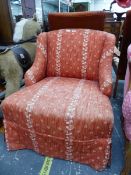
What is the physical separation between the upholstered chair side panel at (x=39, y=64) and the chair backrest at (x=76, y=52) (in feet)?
0.15

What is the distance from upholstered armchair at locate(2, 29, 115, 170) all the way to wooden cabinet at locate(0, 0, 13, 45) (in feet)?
3.62

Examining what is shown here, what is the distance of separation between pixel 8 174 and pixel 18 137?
23 centimetres

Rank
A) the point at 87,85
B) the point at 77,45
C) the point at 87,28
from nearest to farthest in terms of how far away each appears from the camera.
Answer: the point at 87,85 < the point at 77,45 < the point at 87,28

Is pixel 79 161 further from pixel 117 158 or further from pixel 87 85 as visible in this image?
pixel 87 85

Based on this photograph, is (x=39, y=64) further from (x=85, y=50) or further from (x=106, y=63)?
(x=106, y=63)

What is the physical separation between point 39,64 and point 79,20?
1.80 feet

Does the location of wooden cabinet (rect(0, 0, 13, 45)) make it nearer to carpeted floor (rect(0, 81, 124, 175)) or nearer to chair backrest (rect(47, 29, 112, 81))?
chair backrest (rect(47, 29, 112, 81))

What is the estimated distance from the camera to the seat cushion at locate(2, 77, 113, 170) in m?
0.99

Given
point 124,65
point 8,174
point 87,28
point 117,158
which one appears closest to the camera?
point 8,174

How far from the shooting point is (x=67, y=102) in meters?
1.06

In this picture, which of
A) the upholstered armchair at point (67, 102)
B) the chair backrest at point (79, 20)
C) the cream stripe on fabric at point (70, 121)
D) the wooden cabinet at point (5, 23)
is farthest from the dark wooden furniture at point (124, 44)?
the wooden cabinet at point (5, 23)

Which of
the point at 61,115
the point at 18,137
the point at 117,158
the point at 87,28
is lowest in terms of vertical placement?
the point at 117,158

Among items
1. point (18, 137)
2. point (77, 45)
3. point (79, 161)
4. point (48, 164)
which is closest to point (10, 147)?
point (18, 137)

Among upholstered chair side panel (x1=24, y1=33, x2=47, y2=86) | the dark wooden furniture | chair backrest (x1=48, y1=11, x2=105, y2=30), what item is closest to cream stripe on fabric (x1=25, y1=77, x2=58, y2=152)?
upholstered chair side panel (x1=24, y1=33, x2=47, y2=86)
